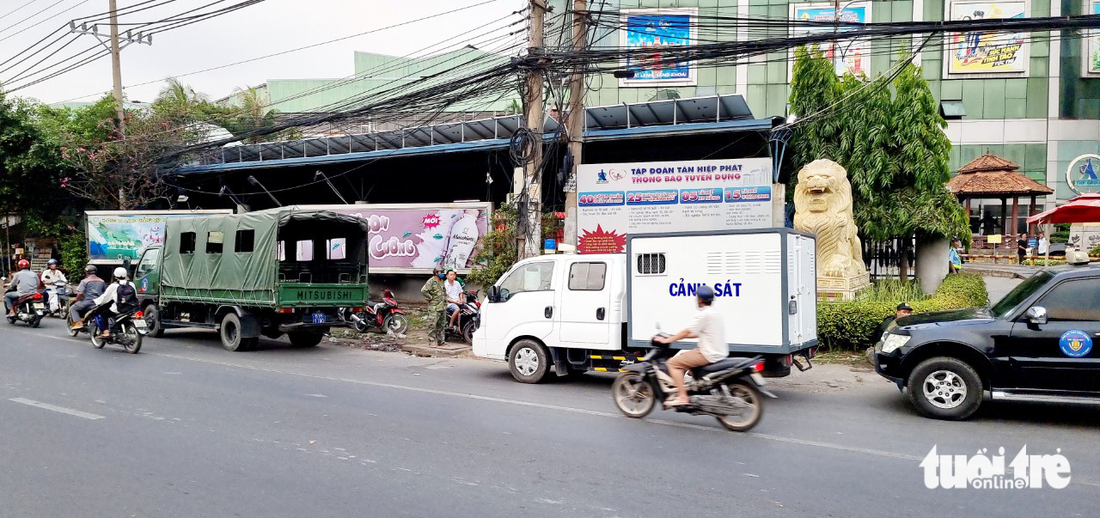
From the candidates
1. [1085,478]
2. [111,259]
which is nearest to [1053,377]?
[1085,478]

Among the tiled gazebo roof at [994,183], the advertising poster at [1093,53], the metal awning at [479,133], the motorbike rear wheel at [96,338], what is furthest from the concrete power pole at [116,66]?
the advertising poster at [1093,53]

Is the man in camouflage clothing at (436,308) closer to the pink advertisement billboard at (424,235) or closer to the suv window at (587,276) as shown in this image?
the pink advertisement billboard at (424,235)

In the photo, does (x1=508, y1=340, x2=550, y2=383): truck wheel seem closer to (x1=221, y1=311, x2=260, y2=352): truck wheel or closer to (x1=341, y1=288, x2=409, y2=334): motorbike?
(x1=341, y1=288, x2=409, y2=334): motorbike

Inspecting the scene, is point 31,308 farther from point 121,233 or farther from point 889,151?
point 889,151


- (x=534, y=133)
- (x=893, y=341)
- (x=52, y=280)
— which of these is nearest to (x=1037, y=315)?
(x=893, y=341)

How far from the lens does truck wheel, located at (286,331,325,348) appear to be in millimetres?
13682

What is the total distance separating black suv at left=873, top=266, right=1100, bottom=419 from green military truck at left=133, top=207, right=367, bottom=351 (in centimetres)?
924

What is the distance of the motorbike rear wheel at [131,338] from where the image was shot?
12141mm

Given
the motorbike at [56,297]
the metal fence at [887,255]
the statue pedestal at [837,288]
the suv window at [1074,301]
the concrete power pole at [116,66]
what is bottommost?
the motorbike at [56,297]

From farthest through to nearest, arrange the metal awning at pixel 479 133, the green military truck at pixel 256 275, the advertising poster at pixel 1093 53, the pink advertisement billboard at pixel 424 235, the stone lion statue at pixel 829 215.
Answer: the advertising poster at pixel 1093 53 → the pink advertisement billboard at pixel 424 235 → the metal awning at pixel 479 133 → the stone lion statue at pixel 829 215 → the green military truck at pixel 256 275

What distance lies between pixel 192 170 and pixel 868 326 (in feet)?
70.8

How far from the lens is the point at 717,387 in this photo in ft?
22.4

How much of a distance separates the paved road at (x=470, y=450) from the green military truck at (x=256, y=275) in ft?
8.67

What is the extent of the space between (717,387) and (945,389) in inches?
98.2
